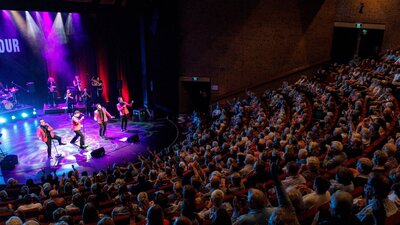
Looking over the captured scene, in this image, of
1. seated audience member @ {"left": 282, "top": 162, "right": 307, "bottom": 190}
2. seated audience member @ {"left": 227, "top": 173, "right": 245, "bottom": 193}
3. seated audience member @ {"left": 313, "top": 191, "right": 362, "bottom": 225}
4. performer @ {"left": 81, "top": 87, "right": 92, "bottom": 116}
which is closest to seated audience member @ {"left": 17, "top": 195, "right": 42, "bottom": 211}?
seated audience member @ {"left": 227, "top": 173, "right": 245, "bottom": 193}

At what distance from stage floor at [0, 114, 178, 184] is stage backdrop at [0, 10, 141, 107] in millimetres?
2155

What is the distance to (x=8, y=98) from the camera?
15.3 metres

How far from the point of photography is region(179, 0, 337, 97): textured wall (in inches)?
601

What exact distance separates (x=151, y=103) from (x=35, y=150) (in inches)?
241

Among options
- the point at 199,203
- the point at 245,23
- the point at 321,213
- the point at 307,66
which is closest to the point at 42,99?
the point at 245,23

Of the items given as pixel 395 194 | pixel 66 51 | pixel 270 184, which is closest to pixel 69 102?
pixel 66 51

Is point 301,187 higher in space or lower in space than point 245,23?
lower

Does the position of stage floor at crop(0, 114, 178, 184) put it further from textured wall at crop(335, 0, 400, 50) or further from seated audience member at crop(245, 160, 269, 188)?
textured wall at crop(335, 0, 400, 50)

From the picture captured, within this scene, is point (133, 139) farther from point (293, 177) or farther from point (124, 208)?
point (293, 177)

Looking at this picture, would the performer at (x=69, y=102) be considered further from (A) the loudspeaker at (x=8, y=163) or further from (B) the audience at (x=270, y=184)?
(B) the audience at (x=270, y=184)

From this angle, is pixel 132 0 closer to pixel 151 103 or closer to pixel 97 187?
pixel 151 103

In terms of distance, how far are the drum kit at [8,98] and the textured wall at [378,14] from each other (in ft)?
49.5

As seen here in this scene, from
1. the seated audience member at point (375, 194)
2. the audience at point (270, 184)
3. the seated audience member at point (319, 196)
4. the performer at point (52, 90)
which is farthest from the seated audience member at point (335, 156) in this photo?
the performer at point (52, 90)

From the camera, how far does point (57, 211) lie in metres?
3.97
